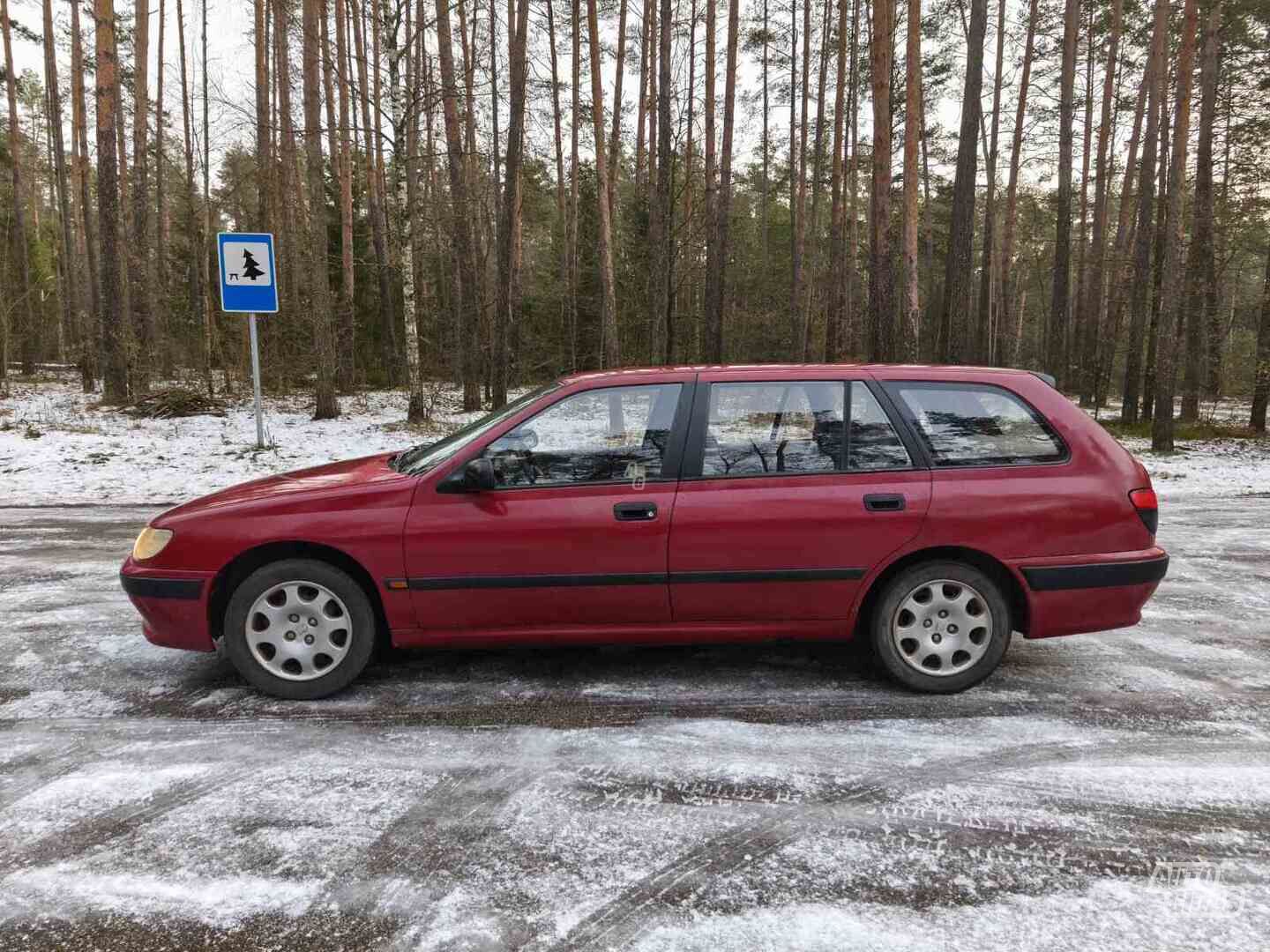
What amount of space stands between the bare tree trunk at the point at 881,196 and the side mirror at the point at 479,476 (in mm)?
10124

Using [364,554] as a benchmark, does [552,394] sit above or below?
above

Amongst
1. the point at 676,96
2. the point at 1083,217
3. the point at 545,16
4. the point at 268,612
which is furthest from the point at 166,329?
the point at 1083,217

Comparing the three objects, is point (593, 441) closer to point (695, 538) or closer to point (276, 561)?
point (695, 538)

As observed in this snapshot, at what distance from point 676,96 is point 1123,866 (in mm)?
23432

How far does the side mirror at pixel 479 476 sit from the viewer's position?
3.52 meters

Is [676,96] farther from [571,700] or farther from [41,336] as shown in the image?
[41,336]

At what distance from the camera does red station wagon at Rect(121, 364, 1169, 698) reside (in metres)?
3.57

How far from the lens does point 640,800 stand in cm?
280

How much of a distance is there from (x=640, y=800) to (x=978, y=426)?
2.41 metres

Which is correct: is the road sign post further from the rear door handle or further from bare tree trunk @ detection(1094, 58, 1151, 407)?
bare tree trunk @ detection(1094, 58, 1151, 407)

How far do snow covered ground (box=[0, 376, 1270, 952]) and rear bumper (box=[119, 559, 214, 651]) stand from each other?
0.98 feet

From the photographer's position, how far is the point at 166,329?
2317 centimetres

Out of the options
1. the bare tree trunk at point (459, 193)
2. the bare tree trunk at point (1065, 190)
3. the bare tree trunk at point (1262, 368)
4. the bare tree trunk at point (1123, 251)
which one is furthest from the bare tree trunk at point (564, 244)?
the bare tree trunk at point (1262, 368)

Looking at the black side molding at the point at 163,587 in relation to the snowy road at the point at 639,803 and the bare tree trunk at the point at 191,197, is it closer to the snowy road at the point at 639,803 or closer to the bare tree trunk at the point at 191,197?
the snowy road at the point at 639,803
